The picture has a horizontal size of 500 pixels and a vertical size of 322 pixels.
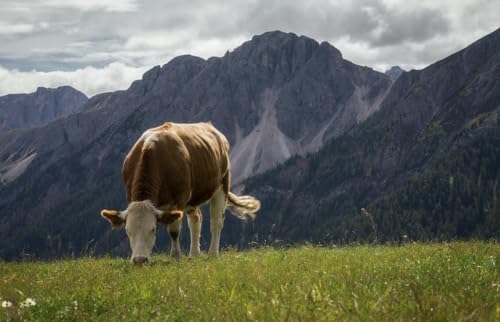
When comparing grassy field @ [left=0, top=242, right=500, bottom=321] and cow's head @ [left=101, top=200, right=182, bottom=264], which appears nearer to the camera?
grassy field @ [left=0, top=242, right=500, bottom=321]

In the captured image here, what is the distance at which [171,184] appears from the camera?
49.1 ft

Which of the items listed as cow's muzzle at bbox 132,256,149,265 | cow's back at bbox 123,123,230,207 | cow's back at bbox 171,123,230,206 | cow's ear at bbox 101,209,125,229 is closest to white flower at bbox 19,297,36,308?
cow's muzzle at bbox 132,256,149,265

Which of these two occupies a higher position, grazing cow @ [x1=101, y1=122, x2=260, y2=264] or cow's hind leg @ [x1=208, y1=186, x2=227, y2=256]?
grazing cow @ [x1=101, y1=122, x2=260, y2=264]

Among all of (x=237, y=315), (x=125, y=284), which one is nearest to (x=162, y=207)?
(x=125, y=284)

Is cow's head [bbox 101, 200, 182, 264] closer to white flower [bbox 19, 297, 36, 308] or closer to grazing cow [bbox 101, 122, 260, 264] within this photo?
grazing cow [bbox 101, 122, 260, 264]

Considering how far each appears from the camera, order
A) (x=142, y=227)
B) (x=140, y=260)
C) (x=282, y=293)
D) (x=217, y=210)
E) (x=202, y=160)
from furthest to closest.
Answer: (x=217, y=210) → (x=202, y=160) → (x=142, y=227) → (x=140, y=260) → (x=282, y=293)

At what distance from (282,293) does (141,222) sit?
7449 millimetres

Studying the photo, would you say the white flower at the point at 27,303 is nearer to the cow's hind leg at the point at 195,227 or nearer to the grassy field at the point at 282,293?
the grassy field at the point at 282,293

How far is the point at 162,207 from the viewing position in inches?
583

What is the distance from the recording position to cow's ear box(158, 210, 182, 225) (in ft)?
44.6

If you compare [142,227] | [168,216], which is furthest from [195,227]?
[142,227]

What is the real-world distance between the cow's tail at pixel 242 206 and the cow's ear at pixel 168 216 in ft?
22.9

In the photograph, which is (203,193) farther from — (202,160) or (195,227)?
(195,227)

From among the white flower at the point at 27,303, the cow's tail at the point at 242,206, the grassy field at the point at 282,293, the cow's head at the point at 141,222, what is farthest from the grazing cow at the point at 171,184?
the white flower at the point at 27,303
